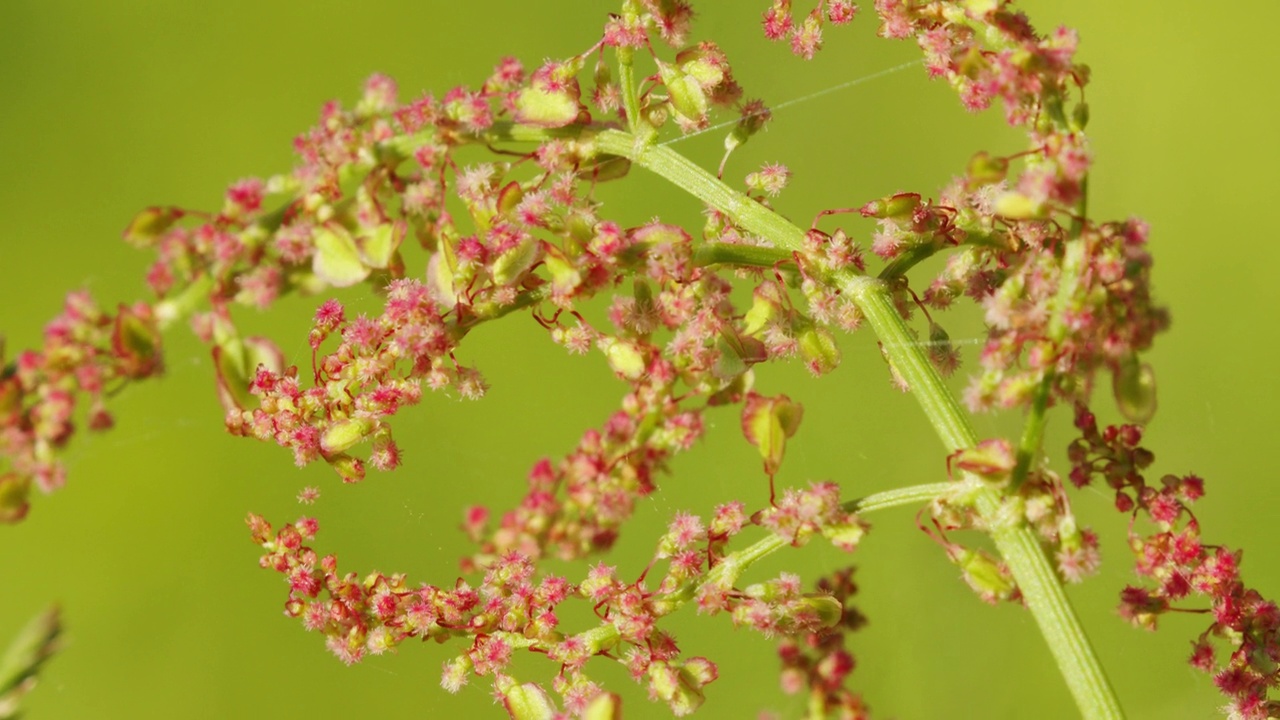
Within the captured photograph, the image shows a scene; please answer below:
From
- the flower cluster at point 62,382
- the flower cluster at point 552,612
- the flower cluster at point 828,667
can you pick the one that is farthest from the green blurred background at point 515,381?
the flower cluster at point 62,382

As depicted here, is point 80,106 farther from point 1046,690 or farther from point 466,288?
point 1046,690

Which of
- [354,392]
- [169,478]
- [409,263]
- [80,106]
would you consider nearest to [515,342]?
[409,263]

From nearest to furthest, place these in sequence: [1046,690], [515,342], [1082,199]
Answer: [1082,199] < [1046,690] < [515,342]

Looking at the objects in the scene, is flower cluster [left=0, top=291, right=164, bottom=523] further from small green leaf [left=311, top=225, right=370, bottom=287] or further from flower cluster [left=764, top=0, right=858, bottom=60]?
flower cluster [left=764, top=0, right=858, bottom=60]

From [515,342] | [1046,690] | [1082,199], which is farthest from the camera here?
[515,342]

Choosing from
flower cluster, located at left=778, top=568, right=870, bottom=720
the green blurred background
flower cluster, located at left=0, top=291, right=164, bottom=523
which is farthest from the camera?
the green blurred background

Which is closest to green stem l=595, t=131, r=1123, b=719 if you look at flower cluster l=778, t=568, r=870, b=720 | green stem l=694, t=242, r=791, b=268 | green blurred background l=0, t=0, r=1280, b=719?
green stem l=694, t=242, r=791, b=268

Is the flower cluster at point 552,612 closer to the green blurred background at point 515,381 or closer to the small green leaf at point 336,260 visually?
the small green leaf at point 336,260
